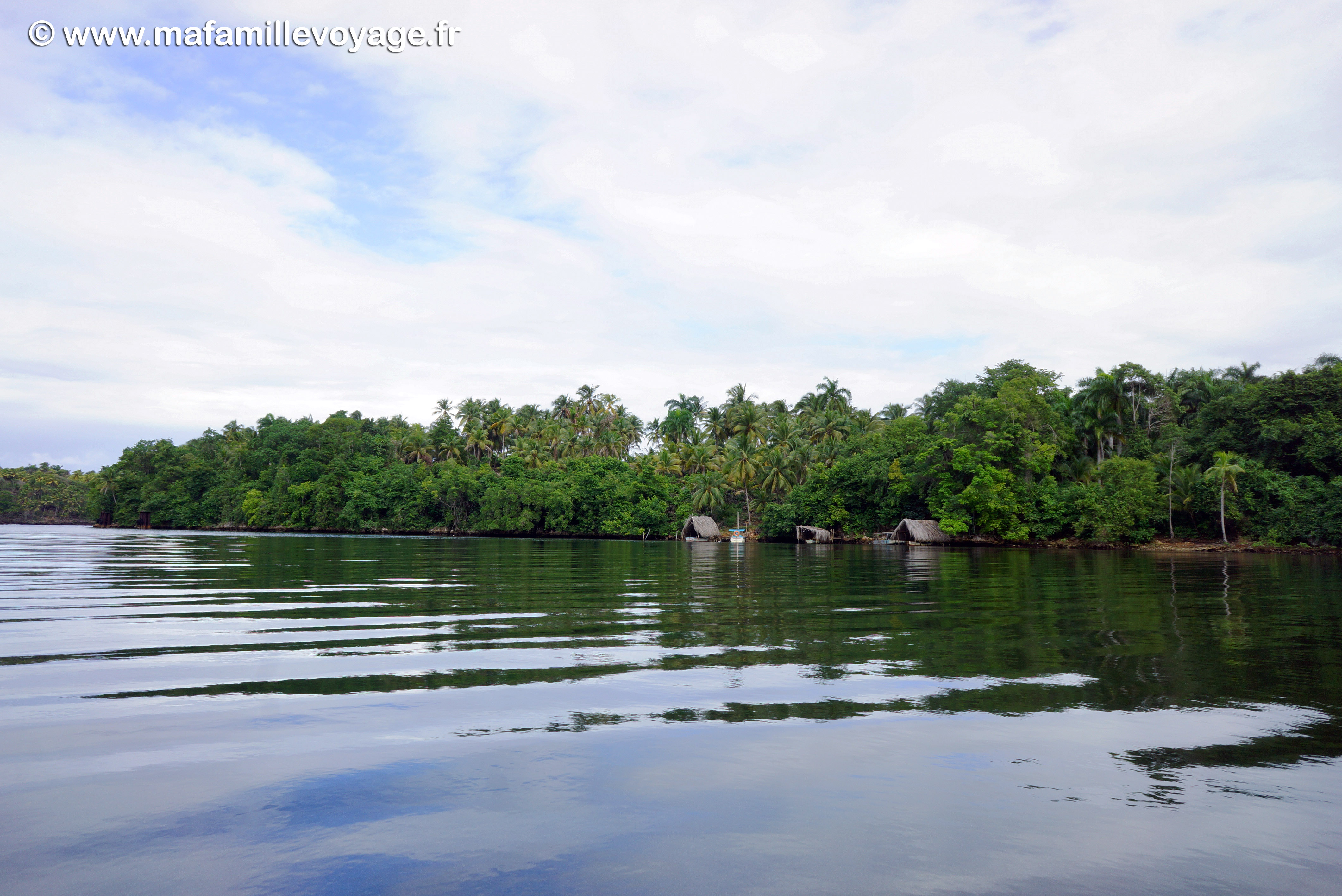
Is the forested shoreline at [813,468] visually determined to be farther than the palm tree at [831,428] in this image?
No

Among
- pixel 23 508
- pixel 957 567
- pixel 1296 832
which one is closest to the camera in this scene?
pixel 1296 832

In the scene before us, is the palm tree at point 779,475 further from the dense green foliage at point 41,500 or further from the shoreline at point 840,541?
the dense green foliage at point 41,500

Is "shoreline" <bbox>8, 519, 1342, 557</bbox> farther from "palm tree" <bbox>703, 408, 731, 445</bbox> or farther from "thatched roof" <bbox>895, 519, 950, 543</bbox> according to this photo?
"palm tree" <bbox>703, 408, 731, 445</bbox>

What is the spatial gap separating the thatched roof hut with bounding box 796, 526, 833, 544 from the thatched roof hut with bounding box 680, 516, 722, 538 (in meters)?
8.36

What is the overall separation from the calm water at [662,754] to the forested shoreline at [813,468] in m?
43.7

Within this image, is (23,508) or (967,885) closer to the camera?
(967,885)

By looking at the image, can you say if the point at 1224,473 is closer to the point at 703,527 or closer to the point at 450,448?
the point at 703,527

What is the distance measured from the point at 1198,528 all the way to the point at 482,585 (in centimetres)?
5222

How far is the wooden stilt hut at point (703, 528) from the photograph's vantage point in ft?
243

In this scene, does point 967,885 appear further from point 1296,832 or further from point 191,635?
point 191,635

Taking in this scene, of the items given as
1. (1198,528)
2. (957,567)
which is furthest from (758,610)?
(1198,528)

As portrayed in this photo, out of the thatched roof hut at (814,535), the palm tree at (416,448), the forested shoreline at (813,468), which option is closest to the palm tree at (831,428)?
the forested shoreline at (813,468)

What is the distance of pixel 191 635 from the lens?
10680 mm

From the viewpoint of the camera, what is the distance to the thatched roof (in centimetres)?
5778
